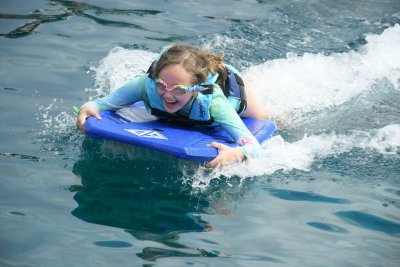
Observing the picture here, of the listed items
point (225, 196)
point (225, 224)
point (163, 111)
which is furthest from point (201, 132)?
point (225, 224)

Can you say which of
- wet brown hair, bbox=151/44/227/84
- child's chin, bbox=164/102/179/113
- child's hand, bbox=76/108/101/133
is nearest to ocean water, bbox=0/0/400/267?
child's hand, bbox=76/108/101/133

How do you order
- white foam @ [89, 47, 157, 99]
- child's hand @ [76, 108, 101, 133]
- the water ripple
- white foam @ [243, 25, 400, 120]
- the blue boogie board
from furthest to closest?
white foam @ [243, 25, 400, 120] → white foam @ [89, 47, 157, 99] → child's hand @ [76, 108, 101, 133] → the blue boogie board → the water ripple

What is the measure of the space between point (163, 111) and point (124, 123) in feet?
1.10

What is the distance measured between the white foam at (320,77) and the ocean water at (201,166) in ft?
0.07

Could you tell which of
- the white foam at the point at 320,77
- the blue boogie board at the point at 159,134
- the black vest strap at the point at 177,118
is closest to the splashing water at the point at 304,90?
the white foam at the point at 320,77

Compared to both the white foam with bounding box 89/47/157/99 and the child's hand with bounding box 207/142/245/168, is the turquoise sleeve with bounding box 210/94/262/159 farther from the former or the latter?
the white foam with bounding box 89/47/157/99

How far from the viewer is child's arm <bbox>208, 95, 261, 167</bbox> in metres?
5.00

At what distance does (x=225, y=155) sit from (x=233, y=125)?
383 mm

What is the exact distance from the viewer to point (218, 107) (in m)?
5.34

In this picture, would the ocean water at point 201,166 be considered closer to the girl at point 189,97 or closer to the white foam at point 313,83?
the white foam at point 313,83

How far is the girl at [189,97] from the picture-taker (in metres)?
5.15

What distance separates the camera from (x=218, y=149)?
5.04 meters

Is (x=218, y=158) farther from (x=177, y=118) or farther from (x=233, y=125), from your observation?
(x=177, y=118)

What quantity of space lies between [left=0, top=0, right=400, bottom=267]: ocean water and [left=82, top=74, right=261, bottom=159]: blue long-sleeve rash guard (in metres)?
0.19
